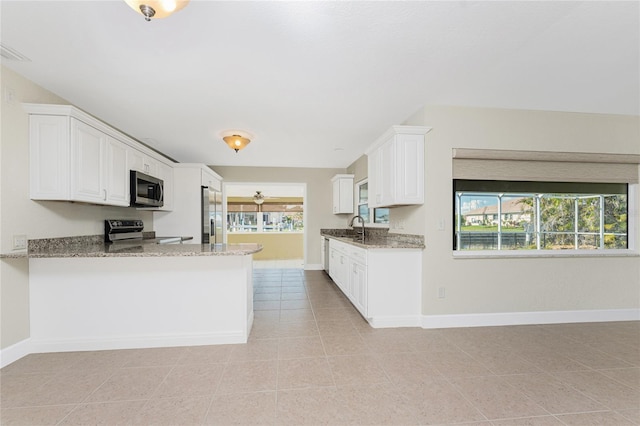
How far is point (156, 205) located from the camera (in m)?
4.07

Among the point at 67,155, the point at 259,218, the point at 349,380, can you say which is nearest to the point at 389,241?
the point at 349,380

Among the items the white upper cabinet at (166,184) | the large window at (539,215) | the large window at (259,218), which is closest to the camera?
the large window at (539,215)

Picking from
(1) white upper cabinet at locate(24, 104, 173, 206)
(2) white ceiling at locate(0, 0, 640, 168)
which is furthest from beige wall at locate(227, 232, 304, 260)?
(1) white upper cabinet at locate(24, 104, 173, 206)

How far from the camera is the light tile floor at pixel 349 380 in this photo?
1.69m

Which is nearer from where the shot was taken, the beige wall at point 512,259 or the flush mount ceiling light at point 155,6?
the flush mount ceiling light at point 155,6

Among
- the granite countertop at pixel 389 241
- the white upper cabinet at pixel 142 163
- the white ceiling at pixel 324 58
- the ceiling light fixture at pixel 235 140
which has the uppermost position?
the white ceiling at pixel 324 58

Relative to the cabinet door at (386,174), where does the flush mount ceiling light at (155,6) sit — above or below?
above

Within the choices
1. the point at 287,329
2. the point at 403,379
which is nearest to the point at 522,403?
the point at 403,379

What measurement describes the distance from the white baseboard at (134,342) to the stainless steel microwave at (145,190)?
164cm

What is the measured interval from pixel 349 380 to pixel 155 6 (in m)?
2.51

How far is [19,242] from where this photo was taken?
2.33 metres

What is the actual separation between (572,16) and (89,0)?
287 cm

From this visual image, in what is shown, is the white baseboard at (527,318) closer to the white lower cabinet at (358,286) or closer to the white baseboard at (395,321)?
the white baseboard at (395,321)

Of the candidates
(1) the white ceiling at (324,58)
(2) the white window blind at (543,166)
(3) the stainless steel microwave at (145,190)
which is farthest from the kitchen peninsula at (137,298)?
(2) the white window blind at (543,166)
